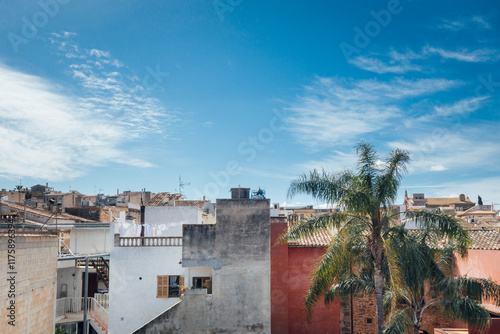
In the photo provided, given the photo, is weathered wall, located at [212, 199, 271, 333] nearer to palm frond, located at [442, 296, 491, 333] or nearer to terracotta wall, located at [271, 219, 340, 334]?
terracotta wall, located at [271, 219, 340, 334]

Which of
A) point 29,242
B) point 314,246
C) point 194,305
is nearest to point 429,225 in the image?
point 314,246

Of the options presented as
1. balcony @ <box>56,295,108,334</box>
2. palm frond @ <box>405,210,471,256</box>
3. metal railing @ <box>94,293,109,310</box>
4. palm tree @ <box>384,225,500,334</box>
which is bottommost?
balcony @ <box>56,295,108,334</box>

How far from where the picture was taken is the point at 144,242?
74.5ft

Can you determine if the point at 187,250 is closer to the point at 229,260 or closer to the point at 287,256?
the point at 229,260

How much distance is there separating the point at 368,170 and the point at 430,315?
37.5ft

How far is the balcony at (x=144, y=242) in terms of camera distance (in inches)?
887

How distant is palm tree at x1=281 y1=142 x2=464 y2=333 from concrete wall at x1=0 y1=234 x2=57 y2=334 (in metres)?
9.05

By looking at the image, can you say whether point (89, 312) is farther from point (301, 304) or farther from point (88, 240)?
point (301, 304)

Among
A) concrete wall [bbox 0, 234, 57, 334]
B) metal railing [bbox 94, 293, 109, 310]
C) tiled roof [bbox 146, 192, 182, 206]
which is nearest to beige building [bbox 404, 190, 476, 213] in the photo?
tiled roof [bbox 146, 192, 182, 206]

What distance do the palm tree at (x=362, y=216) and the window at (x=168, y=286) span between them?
8397mm

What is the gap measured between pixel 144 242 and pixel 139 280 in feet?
6.51

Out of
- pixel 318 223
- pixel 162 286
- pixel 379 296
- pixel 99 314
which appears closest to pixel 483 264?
pixel 379 296

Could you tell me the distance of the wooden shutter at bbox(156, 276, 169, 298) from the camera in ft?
72.8

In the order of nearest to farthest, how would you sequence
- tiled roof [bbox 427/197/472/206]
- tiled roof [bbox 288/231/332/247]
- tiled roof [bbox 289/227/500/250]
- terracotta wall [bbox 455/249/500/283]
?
1. terracotta wall [bbox 455/249/500/283]
2. tiled roof [bbox 289/227/500/250]
3. tiled roof [bbox 288/231/332/247]
4. tiled roof [bbox 427/197/472/206]
